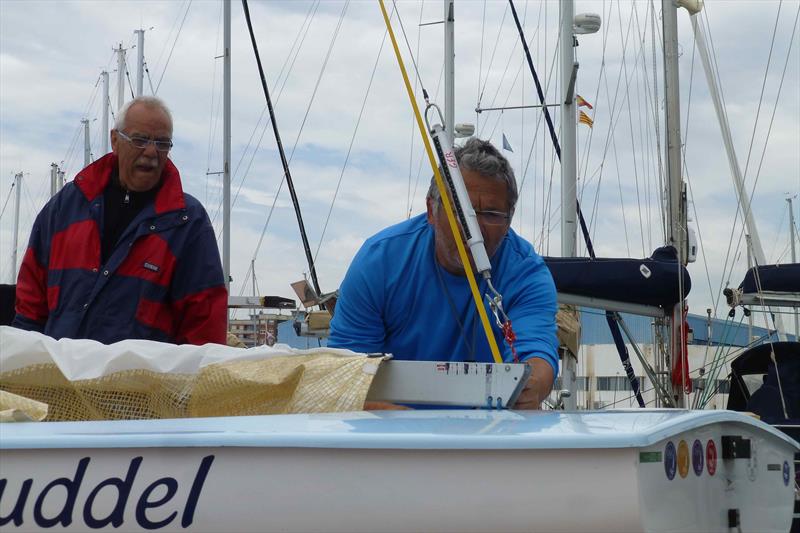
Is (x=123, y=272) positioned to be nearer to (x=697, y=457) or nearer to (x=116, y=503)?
(x=116, y=503)

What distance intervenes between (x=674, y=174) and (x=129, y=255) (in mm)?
7793

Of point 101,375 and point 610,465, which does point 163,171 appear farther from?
point 610,465

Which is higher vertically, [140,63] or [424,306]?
[140,63]

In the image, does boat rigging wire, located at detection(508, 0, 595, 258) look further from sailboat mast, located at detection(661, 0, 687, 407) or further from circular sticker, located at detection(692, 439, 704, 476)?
circular sticker, located at detection(692, 439, 704, 476)

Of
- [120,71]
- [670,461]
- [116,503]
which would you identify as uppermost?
[120,71]

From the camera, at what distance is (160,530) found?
1.86 m

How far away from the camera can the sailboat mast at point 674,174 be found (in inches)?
400

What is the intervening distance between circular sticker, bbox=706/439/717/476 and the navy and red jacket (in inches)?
93.8


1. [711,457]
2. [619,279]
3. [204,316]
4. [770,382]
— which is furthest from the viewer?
[619,279]

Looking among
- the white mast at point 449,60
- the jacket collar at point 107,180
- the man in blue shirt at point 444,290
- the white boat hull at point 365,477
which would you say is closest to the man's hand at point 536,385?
the man in blue shirt at point 444,290

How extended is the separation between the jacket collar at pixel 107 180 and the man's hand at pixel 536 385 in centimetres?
163

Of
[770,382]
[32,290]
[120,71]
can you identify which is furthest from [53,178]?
[32,290]

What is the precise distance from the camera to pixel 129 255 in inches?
158

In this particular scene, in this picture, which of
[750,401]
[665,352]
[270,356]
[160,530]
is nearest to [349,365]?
[270,356]
